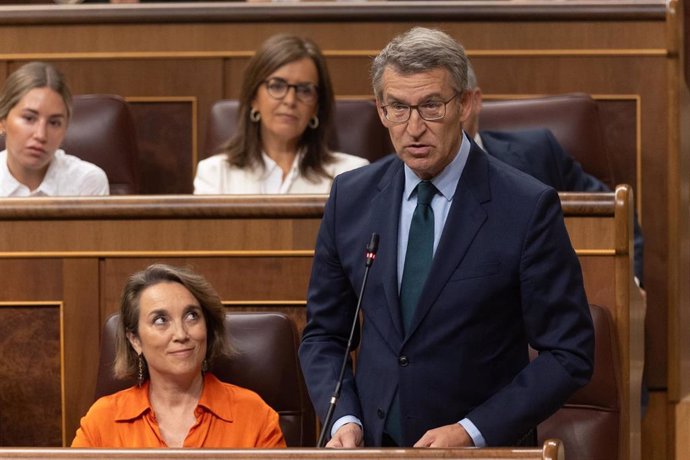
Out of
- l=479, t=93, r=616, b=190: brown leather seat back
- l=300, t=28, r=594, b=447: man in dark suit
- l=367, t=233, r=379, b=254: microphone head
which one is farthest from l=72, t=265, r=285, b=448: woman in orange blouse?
l=479, t=93, r=616, b=190: brown leather seat back

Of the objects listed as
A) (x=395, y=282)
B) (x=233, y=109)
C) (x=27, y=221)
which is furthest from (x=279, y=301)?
(x=233, y=109)

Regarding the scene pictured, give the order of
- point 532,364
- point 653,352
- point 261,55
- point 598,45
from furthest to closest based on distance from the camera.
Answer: point 598,45
point 261,55
point 653,352
point 532,364

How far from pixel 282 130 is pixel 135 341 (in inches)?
25.0

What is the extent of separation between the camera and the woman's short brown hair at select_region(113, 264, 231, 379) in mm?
1450

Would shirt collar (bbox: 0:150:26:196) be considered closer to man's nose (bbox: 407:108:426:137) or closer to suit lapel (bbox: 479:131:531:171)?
suit lapel (bbox: 479:131:531:171)

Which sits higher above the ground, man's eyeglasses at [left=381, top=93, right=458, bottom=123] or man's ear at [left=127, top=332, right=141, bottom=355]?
man's eyeglasses at [left=381, top=93, right=458, bottom=123]

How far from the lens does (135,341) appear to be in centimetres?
146

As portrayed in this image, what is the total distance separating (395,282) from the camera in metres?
1.10

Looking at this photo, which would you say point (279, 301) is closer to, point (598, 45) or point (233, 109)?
point (233, 109)

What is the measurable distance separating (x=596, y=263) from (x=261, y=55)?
727mm

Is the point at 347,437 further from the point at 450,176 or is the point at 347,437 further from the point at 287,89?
the point at 287,89

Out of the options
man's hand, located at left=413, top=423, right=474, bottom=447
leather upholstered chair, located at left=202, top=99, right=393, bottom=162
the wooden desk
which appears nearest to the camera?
man's hand, located at left=413, top=423, right=474, bottom=447

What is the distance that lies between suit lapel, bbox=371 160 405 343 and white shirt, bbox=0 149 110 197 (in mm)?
941

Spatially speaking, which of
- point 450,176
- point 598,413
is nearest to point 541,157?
point 598,413
